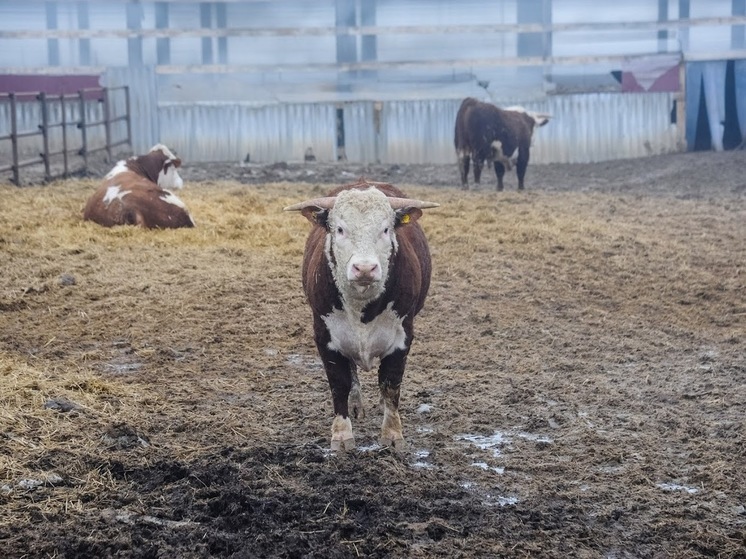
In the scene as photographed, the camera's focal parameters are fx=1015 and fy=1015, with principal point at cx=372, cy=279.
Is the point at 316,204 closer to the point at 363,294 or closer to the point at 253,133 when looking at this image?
the point at 363,294

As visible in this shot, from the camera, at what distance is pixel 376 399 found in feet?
19.9

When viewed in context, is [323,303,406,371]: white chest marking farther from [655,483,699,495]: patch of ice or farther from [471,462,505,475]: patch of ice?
[655,483,699,495]: patch of ice

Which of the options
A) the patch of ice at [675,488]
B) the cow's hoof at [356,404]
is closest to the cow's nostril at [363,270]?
the cow's hoof at [356,404]

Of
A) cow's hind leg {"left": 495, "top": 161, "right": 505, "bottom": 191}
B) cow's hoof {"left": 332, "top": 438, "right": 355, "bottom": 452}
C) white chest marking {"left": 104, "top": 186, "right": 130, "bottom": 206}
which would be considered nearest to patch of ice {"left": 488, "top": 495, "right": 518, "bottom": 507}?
cow's hoof {"left": 332, "top": 438, "right": 355, "bottom": 452}

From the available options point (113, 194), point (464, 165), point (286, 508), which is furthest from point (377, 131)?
point (286, 508)

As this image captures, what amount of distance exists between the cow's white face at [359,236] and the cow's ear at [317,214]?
0.03 metres

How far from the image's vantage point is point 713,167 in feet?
56.2

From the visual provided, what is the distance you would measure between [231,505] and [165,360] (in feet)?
8.64

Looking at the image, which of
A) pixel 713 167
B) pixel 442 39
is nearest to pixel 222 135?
pixel 442 39

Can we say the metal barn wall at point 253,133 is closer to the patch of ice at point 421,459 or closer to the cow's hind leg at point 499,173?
the cow's hind leg at point 499,173

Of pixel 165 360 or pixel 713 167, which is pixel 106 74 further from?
pixel 165 360

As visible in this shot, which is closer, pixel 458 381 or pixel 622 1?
pixel 458 381

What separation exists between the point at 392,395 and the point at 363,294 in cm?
62

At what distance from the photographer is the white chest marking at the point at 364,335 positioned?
5.09 metres
